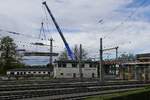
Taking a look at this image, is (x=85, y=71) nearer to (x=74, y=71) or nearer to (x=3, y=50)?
(x=74, y=71)

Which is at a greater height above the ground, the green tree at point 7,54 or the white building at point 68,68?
the green tree at point 7,54

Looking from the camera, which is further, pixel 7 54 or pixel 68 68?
pixel 7 54

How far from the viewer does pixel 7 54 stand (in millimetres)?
114812

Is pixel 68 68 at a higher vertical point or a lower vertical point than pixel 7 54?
lower

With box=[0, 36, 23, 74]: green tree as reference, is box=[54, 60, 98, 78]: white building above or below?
below

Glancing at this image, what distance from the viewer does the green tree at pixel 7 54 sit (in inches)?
4512

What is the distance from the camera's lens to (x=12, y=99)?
28859mm

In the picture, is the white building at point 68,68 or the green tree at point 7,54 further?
the green tree at point 7,54

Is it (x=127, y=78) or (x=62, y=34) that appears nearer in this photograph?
(x=127, y=78)

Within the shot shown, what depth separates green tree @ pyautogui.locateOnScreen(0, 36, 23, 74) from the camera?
4512 inches

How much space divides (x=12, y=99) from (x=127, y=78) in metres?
64.3

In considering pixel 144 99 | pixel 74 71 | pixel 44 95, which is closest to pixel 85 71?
pixel 74 71

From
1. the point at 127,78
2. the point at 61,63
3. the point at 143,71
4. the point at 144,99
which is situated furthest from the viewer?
the point at 61,63

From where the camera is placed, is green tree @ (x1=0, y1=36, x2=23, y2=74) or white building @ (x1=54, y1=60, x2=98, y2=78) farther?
green tree @ (x1=0, y1=36, x2=23, y2=74)
